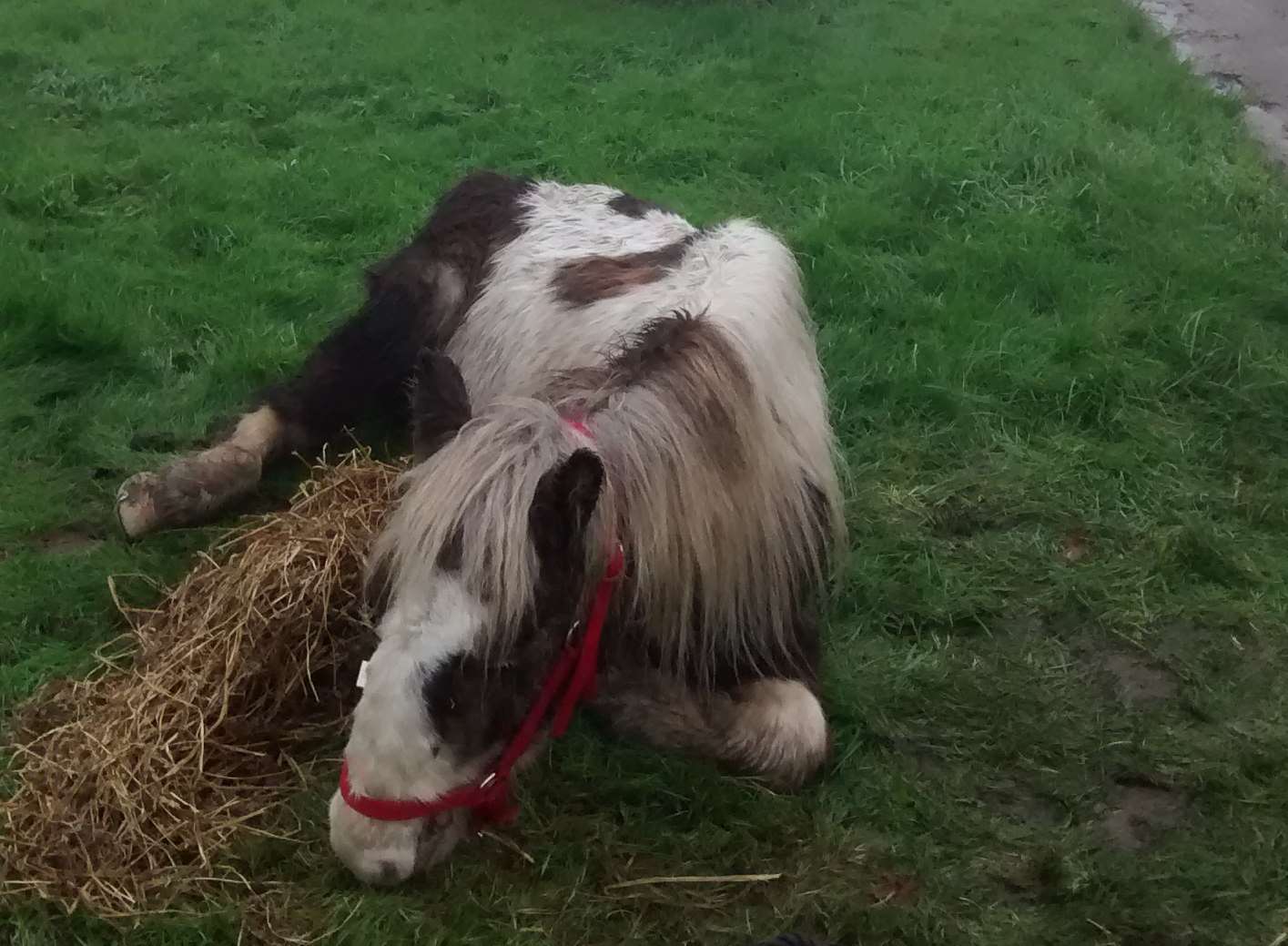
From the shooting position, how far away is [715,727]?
100 inches

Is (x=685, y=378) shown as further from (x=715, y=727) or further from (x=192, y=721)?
(x=192, y=721)

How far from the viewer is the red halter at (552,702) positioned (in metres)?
2.11

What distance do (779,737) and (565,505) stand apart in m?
0.82

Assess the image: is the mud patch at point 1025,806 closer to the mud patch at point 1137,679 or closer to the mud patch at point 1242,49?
the mud patch at point 1137,679

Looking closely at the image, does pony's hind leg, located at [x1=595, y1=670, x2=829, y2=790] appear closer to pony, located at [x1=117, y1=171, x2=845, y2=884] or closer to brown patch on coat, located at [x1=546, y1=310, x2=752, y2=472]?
pony, located at [x1=117, y1=171, x2=845, y2=884]

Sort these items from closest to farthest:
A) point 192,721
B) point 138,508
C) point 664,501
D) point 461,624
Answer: point 461,624 < point 664,501 < point 192,721 < point 138,508

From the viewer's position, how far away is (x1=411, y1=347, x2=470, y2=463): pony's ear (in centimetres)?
232

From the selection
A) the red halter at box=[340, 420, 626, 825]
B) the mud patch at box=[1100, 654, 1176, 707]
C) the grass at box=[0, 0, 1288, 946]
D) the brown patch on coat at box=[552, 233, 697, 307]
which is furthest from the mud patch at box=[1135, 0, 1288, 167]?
the red halter at box=[340, 420, 626, 825]

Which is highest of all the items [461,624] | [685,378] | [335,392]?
[685,378]

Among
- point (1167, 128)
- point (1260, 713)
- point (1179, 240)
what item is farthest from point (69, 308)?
point (1167, 128)

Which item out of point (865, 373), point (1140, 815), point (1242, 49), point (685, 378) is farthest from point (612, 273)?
point (1242, 49)

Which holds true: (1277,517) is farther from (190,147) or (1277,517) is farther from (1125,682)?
(190,147)

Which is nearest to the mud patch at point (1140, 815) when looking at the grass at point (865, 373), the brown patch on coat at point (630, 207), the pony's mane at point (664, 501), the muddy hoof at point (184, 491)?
the grass at point (865, 373)

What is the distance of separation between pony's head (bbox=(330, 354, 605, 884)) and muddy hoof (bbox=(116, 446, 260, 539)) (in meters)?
1.25
